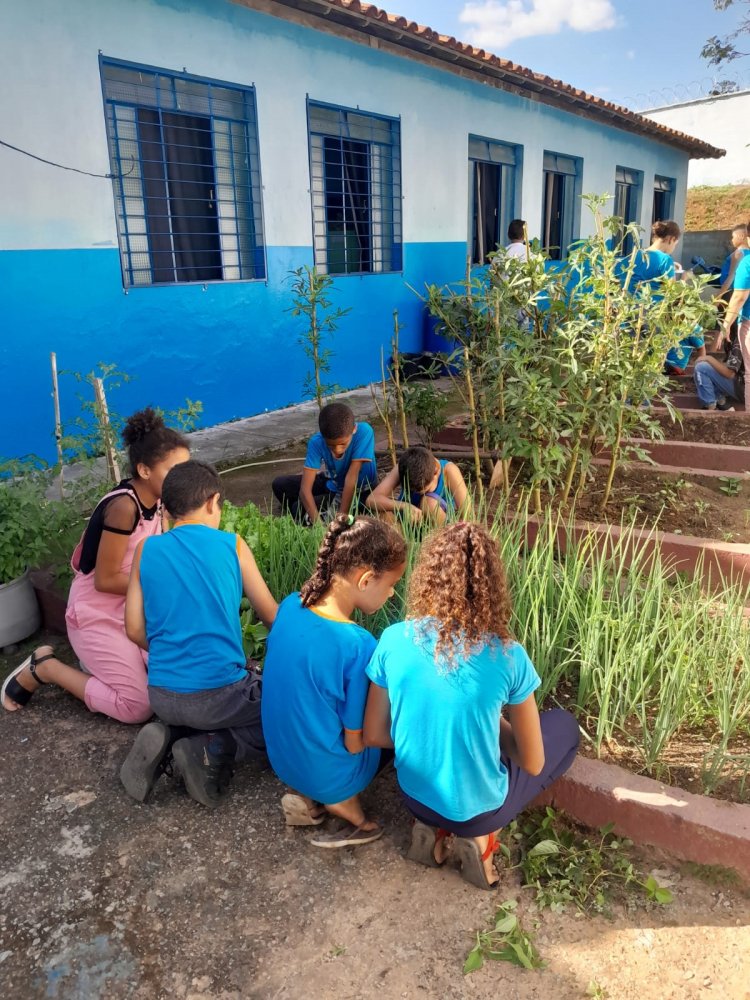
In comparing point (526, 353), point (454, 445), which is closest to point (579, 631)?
point (526, 353)

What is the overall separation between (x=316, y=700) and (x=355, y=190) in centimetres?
747

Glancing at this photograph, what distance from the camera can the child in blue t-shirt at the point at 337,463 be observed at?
383cm

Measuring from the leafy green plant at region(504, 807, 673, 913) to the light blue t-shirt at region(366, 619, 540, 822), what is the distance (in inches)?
11.2

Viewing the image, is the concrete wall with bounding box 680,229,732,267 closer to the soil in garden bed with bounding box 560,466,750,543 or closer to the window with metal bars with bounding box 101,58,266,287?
the window with metal bars with bounding box 101,58,266,287

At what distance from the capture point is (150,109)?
598 centimetres

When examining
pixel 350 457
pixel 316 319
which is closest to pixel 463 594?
pixel 350 457

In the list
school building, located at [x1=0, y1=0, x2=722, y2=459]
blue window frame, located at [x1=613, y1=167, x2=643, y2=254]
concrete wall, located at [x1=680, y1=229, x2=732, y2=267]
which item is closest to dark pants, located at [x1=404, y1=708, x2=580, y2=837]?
school building, located at [x1=0, y1=0, x2=722, y2=459]

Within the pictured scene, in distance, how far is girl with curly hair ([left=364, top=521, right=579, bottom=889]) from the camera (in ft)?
5.73

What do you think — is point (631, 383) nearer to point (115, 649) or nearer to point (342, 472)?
point (342, 472)

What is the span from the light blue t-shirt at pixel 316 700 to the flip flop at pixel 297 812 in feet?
0.19

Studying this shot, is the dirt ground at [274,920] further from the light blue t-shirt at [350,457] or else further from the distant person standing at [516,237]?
the distant person standing at [516,237]

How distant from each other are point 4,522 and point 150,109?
4.40m

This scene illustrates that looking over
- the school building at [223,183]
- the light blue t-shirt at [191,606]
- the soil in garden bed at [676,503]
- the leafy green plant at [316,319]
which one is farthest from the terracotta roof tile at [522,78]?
the light blue t-shirt at [191,606]

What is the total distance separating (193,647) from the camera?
2.32 metres
